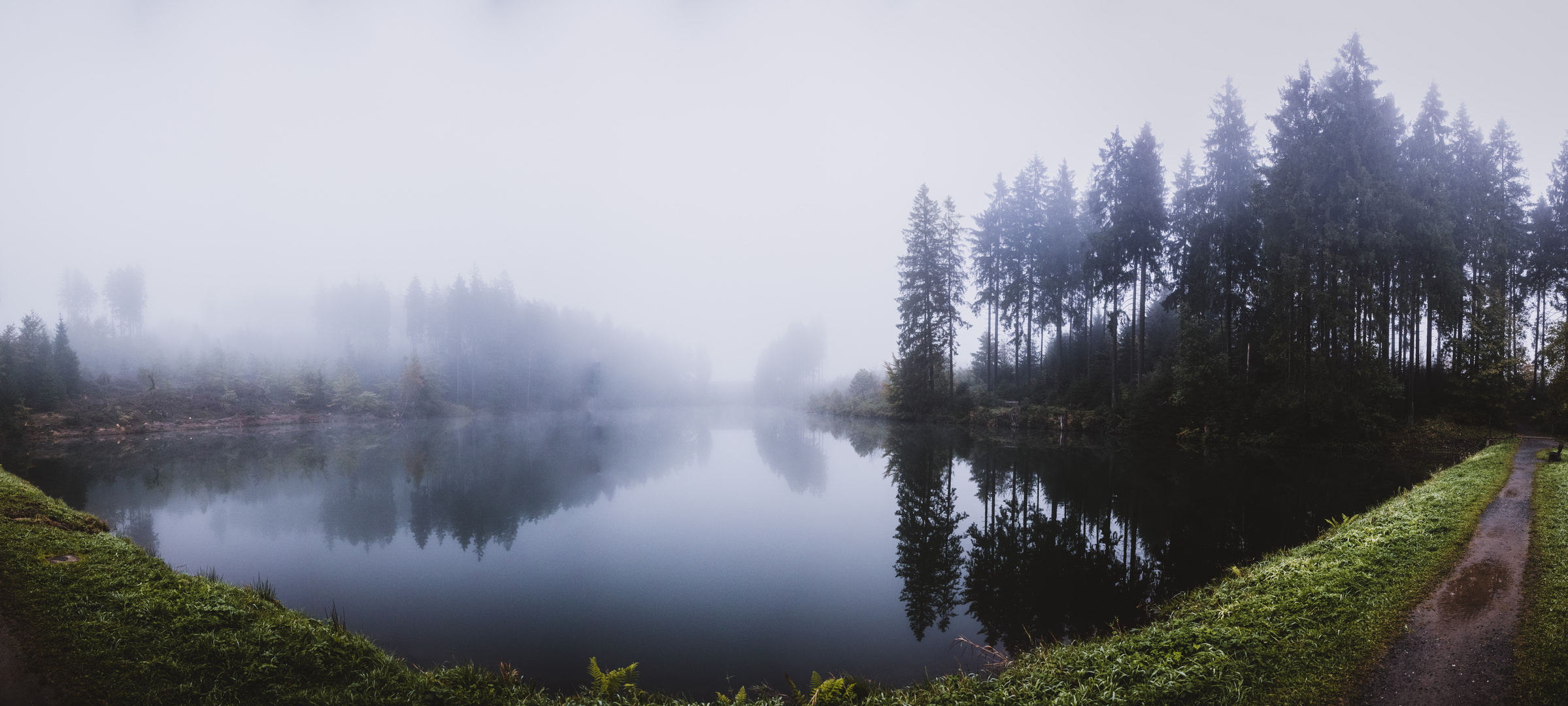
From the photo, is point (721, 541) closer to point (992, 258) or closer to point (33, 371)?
point (992, 258)

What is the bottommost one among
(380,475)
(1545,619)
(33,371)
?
(380,475)

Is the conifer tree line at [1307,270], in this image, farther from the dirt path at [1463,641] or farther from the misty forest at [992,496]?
the dirt path at [1463,641]

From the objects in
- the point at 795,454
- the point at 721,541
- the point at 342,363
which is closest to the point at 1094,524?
the point at 721,541

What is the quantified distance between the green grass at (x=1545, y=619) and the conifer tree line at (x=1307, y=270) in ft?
39.3

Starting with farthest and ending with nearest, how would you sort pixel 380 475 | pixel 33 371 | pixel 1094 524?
pixel 33 371 < pixel 380 475 < pixel 1094 524

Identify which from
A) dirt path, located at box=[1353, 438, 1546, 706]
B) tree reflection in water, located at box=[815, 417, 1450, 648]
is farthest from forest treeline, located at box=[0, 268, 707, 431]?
dirt path, located at box=[1353, 438, 1546, 706]

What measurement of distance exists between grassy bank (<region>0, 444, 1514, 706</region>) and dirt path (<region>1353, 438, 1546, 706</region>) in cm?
16

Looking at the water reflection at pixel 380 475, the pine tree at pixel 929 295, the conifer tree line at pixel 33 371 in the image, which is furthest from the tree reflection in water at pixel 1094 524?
the conifer tree line at pixel 33 371

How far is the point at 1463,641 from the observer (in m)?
4.75

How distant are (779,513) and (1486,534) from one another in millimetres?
11855

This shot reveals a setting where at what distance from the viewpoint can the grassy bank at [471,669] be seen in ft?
13.8

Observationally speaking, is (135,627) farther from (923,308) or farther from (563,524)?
(923,308)

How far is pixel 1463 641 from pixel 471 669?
8860mm

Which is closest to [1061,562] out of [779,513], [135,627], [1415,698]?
[1415,698]
